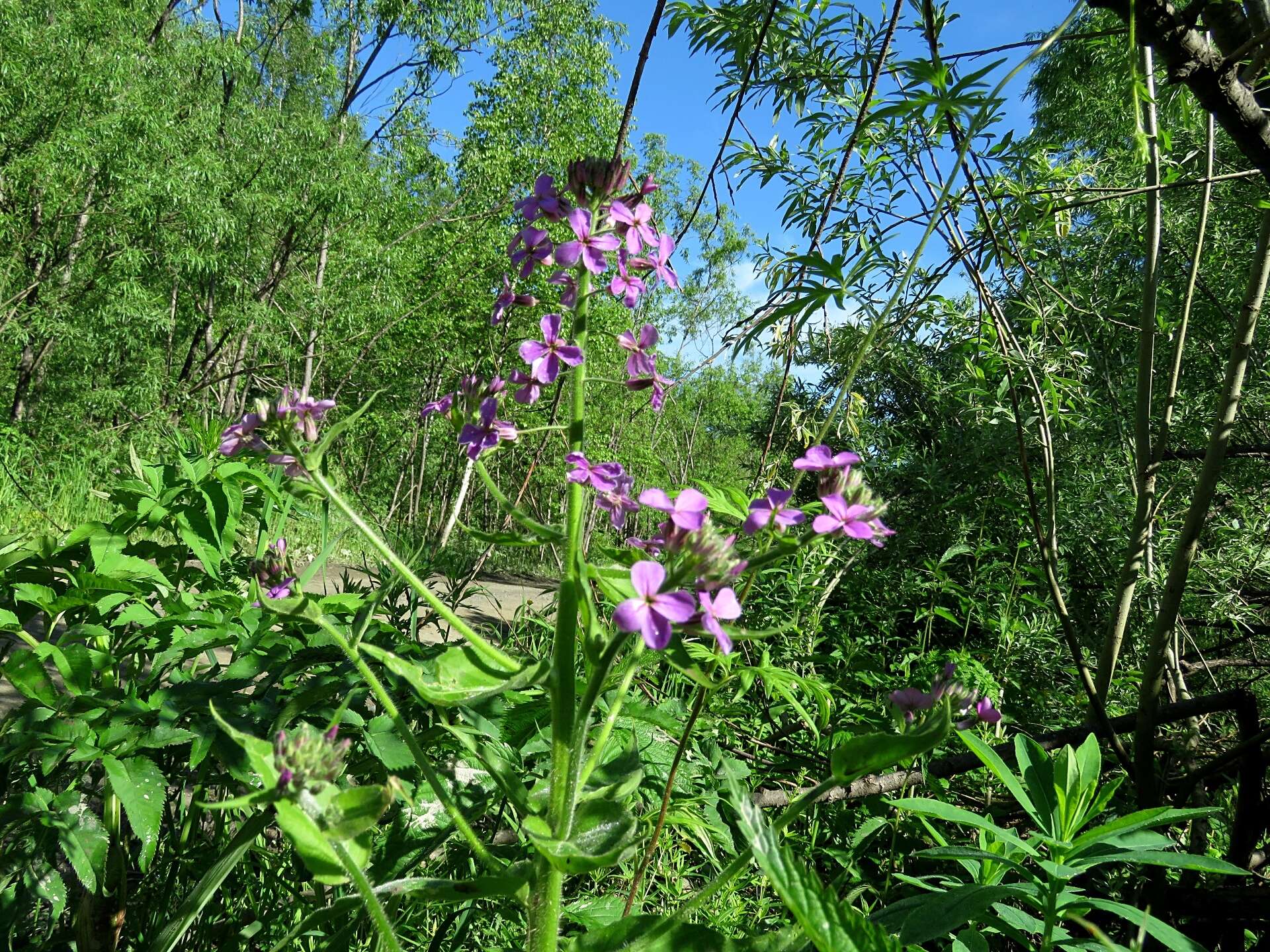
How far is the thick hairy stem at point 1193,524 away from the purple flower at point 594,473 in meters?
1.07

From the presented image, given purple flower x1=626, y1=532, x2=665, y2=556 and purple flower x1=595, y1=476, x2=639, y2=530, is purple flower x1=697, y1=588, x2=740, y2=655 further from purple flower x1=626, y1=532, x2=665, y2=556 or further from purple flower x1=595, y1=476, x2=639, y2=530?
purple flower x1=595, y1=476, x2=639, y2=530

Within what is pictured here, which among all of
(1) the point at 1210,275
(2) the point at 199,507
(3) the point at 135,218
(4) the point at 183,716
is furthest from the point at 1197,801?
(3) the point at 135,218

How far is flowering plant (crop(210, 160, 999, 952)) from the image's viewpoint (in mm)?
727

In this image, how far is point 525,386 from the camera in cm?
93

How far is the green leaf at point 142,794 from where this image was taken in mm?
889

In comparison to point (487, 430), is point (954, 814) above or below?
below

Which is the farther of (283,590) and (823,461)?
(283,590)

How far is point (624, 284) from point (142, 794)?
880 millimetres

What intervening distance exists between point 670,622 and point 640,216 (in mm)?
549

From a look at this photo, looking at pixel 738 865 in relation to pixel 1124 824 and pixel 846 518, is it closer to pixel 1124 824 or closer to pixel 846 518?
pixel 846 518

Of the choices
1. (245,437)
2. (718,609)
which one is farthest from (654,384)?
(245,437)

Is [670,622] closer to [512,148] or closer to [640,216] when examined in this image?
[640,216]

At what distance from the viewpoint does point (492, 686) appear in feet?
2.60

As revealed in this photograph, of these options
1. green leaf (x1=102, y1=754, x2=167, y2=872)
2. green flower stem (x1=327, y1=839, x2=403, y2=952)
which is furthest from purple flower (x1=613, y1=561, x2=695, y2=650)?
green leaf (x1=102, y1=754, x2=167, y2=872)
